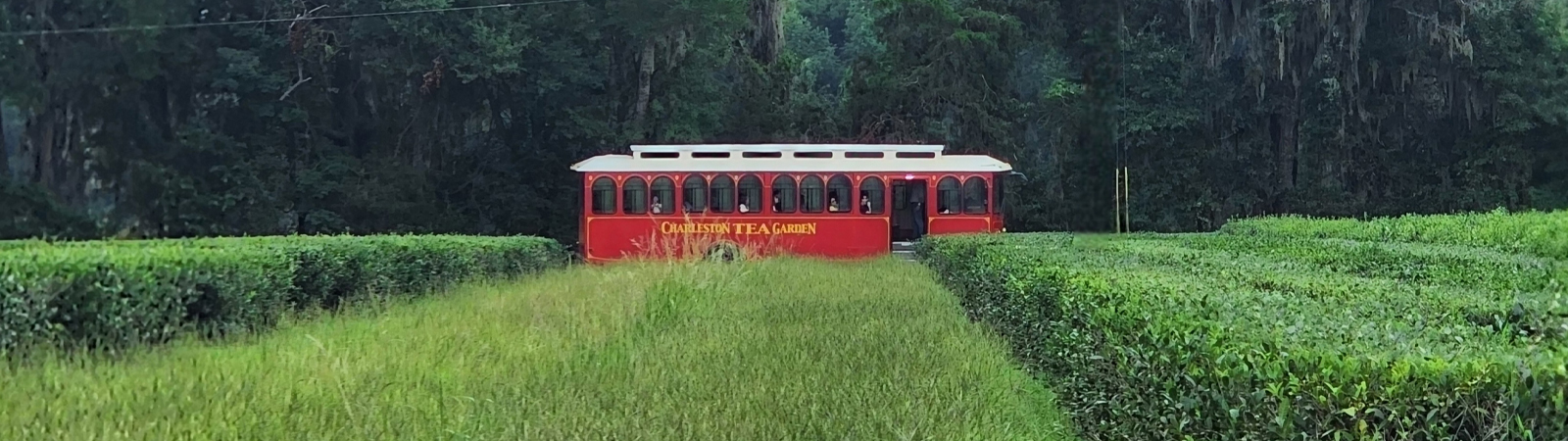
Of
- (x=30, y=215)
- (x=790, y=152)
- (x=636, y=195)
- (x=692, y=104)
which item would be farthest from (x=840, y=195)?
(x=30, y=215)

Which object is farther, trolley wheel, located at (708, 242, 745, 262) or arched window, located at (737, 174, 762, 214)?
arched window, located at (737, 174, 762, 214)

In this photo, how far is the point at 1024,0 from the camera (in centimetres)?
2636

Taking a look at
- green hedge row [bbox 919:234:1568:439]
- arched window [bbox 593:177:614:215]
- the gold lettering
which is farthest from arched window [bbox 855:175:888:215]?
green hedge row [bbox 919:234:1568:439]

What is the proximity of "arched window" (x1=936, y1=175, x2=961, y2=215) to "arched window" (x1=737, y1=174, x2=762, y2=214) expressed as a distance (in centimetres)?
262

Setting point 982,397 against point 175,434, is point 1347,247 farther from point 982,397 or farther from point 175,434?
point 175,434

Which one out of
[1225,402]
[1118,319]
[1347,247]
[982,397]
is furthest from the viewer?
[1347,247]

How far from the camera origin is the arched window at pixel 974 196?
692 inches

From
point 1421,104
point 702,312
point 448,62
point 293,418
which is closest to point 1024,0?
point 1421,104

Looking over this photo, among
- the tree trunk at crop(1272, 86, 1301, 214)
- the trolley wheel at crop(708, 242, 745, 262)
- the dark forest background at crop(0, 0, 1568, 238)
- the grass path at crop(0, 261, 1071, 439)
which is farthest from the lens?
the tree trunk at crop(1272, 86, 1301, 214)

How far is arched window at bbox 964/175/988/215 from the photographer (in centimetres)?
1758

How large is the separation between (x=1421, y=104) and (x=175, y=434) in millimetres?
26282

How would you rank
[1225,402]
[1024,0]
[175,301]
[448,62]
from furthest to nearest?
[1024,0]
[448,62]
[175,301]
[1225,402]

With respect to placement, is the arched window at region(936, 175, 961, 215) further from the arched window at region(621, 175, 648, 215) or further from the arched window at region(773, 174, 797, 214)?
the arched window at region(621, 175, 648, 215)

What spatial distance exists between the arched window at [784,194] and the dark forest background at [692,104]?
21.8ft
